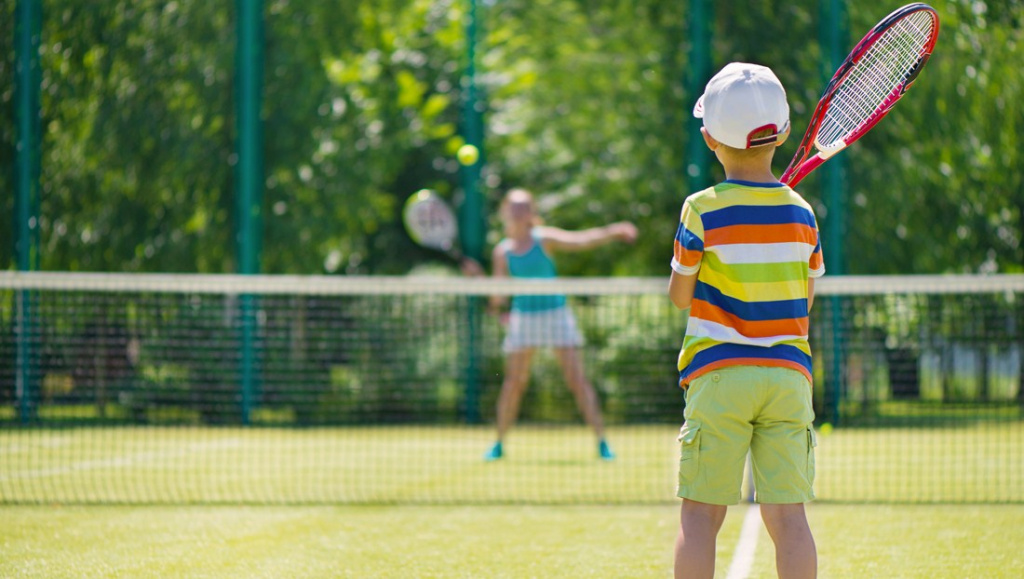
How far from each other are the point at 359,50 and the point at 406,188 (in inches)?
167

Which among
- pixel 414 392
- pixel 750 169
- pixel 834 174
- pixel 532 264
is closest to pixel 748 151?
pixel 750 169

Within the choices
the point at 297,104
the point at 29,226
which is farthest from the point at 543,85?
the point at 29,226

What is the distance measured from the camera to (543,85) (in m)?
16.0

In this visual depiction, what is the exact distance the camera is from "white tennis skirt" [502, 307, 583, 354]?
8.23m

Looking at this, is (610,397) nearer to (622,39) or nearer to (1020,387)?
(1020,387)

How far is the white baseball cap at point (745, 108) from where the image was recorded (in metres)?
3.28

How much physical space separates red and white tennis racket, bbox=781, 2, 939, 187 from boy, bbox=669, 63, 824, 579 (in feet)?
2.11

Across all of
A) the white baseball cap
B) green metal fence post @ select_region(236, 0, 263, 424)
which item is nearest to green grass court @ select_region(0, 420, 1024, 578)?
the white baseball cap

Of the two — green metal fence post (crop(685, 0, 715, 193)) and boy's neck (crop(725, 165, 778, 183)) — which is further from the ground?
green metal fence post (crop(685, 0, 715, 193))

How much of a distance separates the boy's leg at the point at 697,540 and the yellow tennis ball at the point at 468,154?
8.16m

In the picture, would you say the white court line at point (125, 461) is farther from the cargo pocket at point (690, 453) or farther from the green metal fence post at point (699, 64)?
the cargo pocket at point (690, 453)

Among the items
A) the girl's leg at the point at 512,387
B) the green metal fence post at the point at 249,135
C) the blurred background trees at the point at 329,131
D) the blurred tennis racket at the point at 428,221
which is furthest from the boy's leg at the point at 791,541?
the green metal fence post at the point at 249,135

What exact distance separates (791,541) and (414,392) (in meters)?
7.55

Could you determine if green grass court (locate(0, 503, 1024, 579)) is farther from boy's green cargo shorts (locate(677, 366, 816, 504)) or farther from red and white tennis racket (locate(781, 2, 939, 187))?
red and white tennis racket (locate(781, 2, 939, 187))
